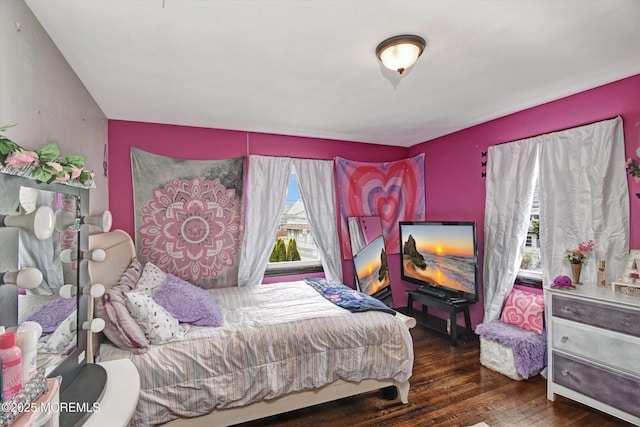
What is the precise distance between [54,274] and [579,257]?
3424mm

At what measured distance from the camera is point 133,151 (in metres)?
3.35

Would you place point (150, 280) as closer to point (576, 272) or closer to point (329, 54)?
point (329, 54)

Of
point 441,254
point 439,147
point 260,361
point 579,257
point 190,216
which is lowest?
point 260,361

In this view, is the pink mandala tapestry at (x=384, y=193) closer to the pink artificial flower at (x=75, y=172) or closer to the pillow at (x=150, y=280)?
the pillow at (x=150, y=280)

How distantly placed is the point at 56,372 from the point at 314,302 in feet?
6.62

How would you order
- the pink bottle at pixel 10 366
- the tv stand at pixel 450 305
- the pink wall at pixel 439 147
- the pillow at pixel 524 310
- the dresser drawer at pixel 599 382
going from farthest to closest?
the tv stand at pixel 450 305, the pillow at pixel 524 310, the pink wall at pixel 439 147, the dresser drawer at pixel 599 382, the pink bottle at pixel 10 366

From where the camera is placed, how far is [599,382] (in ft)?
7.34

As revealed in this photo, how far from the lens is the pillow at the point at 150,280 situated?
2.53m

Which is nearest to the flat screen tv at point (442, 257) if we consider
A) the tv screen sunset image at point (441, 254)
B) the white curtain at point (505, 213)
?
the tv screen sunset image at point (441, 254)

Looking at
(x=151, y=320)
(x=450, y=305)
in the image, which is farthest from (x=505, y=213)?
(x=151, y=320)

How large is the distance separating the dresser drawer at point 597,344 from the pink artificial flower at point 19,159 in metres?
3.32

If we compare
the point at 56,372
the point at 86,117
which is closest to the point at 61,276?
the point at 56,372

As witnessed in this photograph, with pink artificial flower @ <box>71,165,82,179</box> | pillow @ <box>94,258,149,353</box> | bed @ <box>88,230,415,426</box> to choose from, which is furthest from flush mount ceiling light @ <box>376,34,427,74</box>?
pillow @ <box>94,258,149,353</box>

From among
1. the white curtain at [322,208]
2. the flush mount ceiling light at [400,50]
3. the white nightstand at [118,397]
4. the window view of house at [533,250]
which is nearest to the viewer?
the white nightstand at [118,397]
